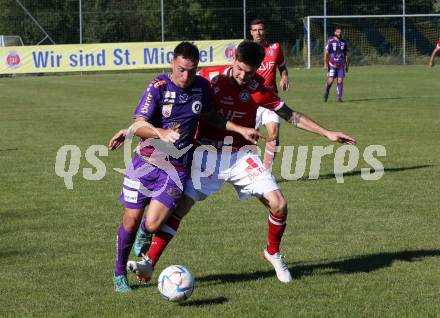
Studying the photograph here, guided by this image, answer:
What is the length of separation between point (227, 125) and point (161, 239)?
3.37 feet

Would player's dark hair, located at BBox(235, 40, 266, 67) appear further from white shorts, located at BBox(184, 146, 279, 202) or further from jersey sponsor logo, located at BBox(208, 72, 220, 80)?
white shorts, located at BBox(184, 146, 279, 202)

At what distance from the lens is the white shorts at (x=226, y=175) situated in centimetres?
712

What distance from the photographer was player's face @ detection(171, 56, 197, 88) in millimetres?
6488

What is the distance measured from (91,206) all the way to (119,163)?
12.1 ft

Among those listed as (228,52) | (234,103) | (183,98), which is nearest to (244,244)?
(234,103)

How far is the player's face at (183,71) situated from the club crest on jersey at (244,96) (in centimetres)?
70

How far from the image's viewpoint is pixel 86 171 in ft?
44.4

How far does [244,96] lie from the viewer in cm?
726

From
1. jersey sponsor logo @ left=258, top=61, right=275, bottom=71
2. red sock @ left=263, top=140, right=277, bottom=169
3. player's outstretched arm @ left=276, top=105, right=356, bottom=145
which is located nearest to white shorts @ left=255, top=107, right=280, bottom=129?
red sock @ left=263, top=140, right=277, bottom=169

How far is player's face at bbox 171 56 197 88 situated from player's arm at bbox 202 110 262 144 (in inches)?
17.8

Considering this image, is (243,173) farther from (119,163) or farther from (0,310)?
(119,163)

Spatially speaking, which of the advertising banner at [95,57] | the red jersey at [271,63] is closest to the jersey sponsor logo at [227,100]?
the red jersey at [271,63]

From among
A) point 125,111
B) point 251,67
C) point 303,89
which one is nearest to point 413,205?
point 251,67

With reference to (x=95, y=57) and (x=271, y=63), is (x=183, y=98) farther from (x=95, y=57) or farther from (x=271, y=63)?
(x=95, y=57)
